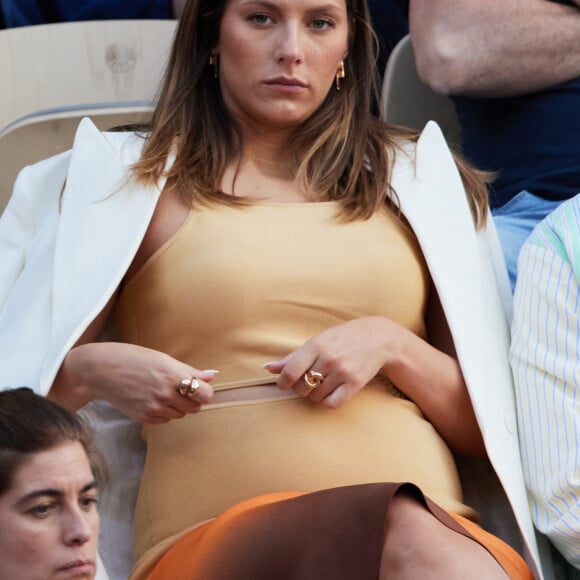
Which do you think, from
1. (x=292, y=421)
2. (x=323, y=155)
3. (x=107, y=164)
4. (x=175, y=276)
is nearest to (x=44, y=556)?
(x=292, y=421)

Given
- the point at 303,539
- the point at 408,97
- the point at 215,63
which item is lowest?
the point at 303,539

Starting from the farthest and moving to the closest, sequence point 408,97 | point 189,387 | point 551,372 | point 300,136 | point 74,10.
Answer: point 74,10 < point 408,97 < point 300,136 < point 551,372 < point 189,387

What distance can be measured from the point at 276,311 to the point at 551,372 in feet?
1.14

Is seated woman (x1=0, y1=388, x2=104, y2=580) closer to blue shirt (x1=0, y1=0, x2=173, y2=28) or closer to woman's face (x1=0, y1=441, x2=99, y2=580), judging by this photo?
woman's face (x1=0, y1=441, x2=99, y2=580)

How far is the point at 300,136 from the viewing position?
6.54ft

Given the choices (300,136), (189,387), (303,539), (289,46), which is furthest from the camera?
(300,136)

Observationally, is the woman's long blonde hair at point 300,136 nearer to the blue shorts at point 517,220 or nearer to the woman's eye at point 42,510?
the blue shorts at point 517,220

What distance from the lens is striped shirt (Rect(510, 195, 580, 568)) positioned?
1.65 metres

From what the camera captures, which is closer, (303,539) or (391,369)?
(303,539)

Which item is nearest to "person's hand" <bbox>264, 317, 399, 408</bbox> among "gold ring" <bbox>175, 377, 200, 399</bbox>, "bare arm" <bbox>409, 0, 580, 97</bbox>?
"gold ring" <bbox>175, 377, 200, 399</bbox>

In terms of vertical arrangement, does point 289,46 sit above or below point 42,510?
above

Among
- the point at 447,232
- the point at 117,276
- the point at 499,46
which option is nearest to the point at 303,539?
the point at 117,276

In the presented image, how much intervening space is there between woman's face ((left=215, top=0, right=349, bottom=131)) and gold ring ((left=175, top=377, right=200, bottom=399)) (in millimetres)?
500

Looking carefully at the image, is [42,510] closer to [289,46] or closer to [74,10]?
[289,46]
